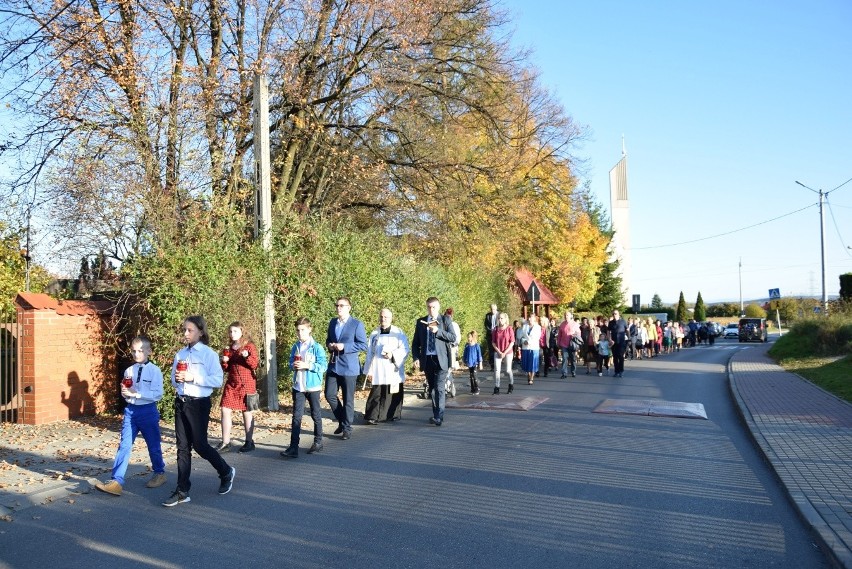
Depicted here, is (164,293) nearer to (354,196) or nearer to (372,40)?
(372,40)

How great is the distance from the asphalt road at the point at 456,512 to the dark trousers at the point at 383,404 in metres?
1.40

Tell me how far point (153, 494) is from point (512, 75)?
18320 millimetres

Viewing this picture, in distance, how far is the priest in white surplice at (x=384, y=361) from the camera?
36.1 feet

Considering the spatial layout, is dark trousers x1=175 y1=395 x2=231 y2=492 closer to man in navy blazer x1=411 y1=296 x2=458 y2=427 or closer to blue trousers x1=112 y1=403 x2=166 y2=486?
blue trousers x1=112 y1=403 x2=166 y2=486

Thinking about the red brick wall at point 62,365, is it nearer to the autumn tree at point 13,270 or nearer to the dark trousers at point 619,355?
the autumn tree at point 13,270

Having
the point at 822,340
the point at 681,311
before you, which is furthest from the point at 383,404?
the point at 681,311

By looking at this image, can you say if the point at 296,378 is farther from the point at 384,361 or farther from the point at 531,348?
the point at 531,348

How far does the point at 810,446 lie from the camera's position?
9.01 metres

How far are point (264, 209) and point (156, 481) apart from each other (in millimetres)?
6072

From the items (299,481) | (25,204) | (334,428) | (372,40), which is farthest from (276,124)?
(299,481)

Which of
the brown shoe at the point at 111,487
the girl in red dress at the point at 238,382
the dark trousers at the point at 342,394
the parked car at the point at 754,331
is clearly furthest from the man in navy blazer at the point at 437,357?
the parked car at the point at 754,331

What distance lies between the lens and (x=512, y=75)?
22.5 m

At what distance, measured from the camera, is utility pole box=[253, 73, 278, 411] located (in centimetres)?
1229

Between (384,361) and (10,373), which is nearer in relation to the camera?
(10,373)
